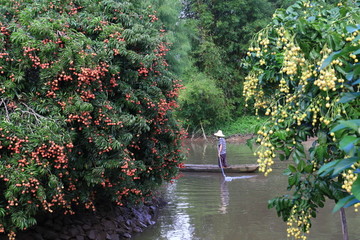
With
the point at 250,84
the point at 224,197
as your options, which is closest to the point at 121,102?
the point at 250,84

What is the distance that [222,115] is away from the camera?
31.9 metres

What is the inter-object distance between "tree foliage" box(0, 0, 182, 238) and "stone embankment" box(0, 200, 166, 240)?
368mm

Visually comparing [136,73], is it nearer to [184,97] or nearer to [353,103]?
[353,103]

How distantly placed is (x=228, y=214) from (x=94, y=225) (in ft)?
11.6

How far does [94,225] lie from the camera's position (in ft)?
27.6

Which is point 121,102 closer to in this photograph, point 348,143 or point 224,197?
point 224,197

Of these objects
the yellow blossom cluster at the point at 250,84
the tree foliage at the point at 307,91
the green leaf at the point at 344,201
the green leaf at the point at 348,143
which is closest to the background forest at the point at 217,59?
the yellow blossom cluster at the point at 250,84

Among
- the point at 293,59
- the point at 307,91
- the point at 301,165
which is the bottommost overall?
the point at 301,165

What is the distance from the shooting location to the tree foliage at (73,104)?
20.1 feet

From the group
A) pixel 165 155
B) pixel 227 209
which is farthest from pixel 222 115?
pixel 165 155

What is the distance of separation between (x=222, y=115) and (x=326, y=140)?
27.8 metres

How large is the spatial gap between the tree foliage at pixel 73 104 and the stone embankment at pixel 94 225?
368 mm

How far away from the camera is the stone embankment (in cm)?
762

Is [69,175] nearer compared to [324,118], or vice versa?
[324,118]
